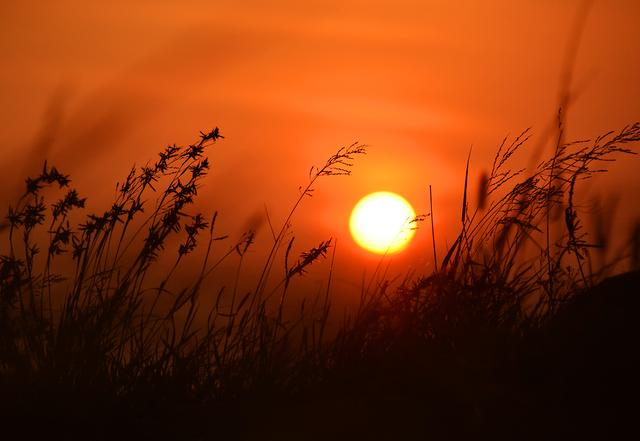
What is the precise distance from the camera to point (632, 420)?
252cm

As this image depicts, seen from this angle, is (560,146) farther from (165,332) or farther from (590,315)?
(165,332)

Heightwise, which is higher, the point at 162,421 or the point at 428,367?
the point at 428,367

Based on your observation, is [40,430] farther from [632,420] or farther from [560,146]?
[560,146]

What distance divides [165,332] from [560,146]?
5.69ft

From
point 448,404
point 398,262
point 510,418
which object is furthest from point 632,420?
point 398,262

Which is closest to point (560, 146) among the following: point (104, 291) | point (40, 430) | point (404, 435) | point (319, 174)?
point (319, 174)

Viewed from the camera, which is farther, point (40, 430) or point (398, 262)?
point (398, 262)

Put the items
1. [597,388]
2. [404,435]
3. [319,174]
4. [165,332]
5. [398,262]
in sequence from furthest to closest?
1. [398,262]
2. [319,174]
3. [165,332]
4. [597,388]
5. [404,435]

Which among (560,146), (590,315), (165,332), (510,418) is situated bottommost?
(510,418)

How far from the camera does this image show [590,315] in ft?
9.64

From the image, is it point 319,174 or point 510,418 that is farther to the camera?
point 319,174

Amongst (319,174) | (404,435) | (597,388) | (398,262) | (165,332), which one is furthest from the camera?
(398,262)

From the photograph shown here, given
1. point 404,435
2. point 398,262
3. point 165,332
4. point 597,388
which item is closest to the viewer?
point 404,435

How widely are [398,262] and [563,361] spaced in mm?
909
